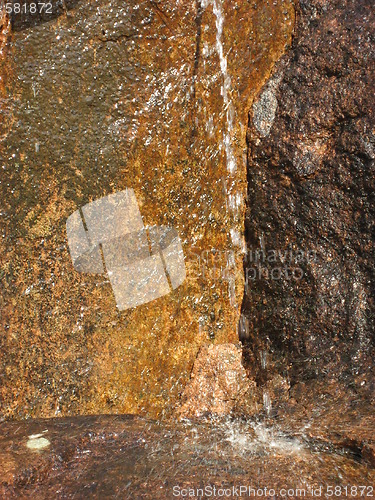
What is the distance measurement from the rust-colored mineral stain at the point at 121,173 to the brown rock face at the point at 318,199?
0.45ft

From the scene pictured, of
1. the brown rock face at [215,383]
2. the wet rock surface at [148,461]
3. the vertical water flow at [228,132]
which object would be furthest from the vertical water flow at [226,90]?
the wet rock surface at [148,461]

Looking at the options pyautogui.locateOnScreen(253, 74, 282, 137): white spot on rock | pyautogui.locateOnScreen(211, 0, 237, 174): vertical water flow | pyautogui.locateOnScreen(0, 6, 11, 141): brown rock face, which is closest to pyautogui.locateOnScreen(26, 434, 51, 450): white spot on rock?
pyautogui.locateOnScreen(0, 6, 11, 141): brown rock face

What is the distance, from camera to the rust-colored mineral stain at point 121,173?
2.35 m

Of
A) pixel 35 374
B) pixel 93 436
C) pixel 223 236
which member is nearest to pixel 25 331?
pixel 35 374

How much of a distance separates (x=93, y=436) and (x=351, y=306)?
124 centimetres

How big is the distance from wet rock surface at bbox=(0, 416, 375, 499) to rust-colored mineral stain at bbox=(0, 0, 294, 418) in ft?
1.23

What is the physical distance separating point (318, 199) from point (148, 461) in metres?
1.37

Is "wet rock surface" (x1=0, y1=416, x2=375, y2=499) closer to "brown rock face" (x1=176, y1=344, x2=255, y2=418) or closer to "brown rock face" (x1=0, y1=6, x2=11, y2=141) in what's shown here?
"brown rock face" (x1=176, y1=344, x2=255, y2=418)

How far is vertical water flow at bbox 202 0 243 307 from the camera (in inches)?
106

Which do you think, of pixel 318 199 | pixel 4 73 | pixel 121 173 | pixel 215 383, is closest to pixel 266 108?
pixel 318 199

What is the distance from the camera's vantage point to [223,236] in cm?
292

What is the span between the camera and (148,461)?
1898 mm

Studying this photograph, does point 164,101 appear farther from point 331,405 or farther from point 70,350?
point 331,405

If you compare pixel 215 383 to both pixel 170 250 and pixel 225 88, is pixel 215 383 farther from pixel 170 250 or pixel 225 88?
pixel 225 88
